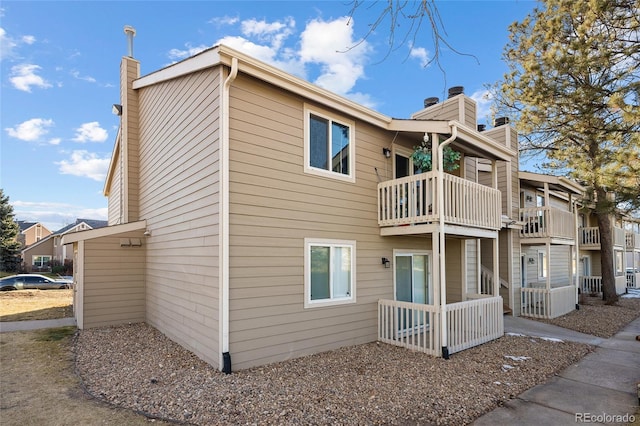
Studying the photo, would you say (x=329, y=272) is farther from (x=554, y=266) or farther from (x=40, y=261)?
(x=40, y=261)

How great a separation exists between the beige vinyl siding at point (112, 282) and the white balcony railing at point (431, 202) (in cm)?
650

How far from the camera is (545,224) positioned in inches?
501

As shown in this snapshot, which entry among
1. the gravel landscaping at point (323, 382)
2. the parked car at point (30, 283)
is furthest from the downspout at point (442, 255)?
the parked car at point (30, 283)

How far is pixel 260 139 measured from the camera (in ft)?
21.1

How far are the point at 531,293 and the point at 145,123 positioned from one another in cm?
1366

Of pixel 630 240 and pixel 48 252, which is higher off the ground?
pixel 630 240

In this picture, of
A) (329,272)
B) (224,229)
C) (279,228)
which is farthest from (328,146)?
(224,229)

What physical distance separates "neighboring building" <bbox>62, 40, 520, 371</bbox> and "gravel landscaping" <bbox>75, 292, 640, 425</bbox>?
1.39 feet

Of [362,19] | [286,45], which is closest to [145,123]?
[286,45]

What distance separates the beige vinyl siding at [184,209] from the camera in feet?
19.9

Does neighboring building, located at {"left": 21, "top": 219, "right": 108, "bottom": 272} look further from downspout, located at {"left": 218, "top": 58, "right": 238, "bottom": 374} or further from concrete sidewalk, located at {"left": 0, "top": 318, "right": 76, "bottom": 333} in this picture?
downspout, located at {"left": 218, "top": 58, "right": 238, "bottom": 374}

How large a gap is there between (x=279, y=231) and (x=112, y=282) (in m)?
5.44

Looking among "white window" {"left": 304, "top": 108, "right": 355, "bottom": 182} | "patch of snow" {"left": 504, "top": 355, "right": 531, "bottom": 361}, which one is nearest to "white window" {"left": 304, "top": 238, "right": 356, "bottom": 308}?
"white window" {"left": 304, "top": 108, "right": 355, "bottom": 182}

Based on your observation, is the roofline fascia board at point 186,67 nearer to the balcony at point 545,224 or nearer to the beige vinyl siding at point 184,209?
the beige vinyl siding at point 184,209
